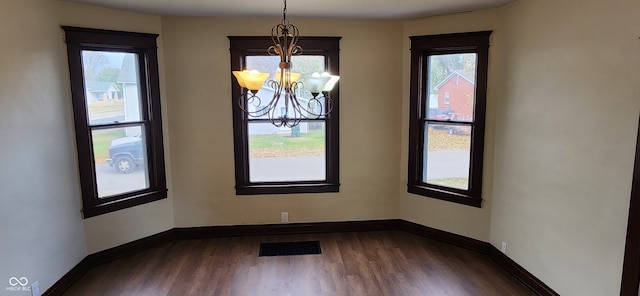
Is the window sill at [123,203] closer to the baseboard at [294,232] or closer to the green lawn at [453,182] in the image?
the baseboard at [294,232]

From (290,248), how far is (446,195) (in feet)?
5.89

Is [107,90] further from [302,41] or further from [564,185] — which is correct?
[564,185]

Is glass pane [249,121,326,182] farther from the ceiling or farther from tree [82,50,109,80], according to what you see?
tree [82,50,109,80]

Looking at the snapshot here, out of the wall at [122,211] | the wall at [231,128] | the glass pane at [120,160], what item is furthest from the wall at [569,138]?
the glass pane at [120,160]

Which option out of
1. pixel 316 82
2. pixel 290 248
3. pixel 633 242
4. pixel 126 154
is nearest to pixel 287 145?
pixel 290 248

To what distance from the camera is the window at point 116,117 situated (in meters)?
3.43

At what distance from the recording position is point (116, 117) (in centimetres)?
374

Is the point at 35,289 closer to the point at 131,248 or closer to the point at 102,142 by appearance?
the point at 131,248

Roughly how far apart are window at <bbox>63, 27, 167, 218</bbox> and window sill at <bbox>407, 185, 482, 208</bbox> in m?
2.84

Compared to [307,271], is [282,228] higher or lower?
higher

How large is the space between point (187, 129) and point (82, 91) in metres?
1.05

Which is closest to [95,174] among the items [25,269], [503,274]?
[25,269]

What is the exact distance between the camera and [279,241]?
4285 mm

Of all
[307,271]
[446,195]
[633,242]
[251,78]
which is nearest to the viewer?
[251,78]
